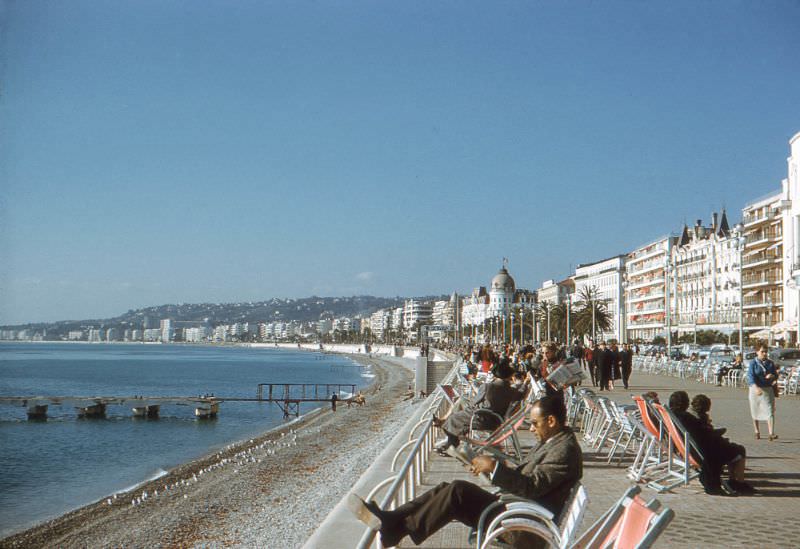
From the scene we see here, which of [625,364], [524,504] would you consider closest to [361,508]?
[524,504]

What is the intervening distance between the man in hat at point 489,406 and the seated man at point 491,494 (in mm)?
4691

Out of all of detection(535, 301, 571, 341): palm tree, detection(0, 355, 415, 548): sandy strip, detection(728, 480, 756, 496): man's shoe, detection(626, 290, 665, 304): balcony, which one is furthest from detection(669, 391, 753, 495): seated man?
detection(626, 290, 665, 304): balcony

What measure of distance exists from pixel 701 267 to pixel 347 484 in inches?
3325

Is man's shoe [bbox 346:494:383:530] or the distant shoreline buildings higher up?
the distant shoreline buildings

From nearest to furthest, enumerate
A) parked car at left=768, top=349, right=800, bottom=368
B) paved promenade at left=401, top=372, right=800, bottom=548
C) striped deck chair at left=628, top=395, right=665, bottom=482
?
paved promenade at left=401, top=372, right=800, bottom=548 < striped deck chair at left=628, top=395, right=665, bottom=482 < parked car at left=768, top=349, right=800, bottom=368

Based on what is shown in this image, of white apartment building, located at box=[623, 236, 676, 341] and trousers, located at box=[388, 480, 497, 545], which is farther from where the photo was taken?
white apartment building, located at box=[623, 236, 676, 341]

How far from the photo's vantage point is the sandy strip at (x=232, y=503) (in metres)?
14.2

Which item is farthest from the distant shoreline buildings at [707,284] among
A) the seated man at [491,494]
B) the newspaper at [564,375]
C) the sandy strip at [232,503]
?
the seated man at [491,494]

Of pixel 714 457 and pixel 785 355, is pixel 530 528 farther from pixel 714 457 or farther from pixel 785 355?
pixel 785 355

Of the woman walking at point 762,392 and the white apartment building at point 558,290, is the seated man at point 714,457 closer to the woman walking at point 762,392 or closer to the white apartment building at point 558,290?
the woman walking at point 762,392

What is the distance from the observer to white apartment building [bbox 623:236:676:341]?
106688 millimetres

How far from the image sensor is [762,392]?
12.7m

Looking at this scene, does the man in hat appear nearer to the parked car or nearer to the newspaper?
the newspaper

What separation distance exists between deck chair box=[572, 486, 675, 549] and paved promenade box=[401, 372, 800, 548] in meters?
2.41
